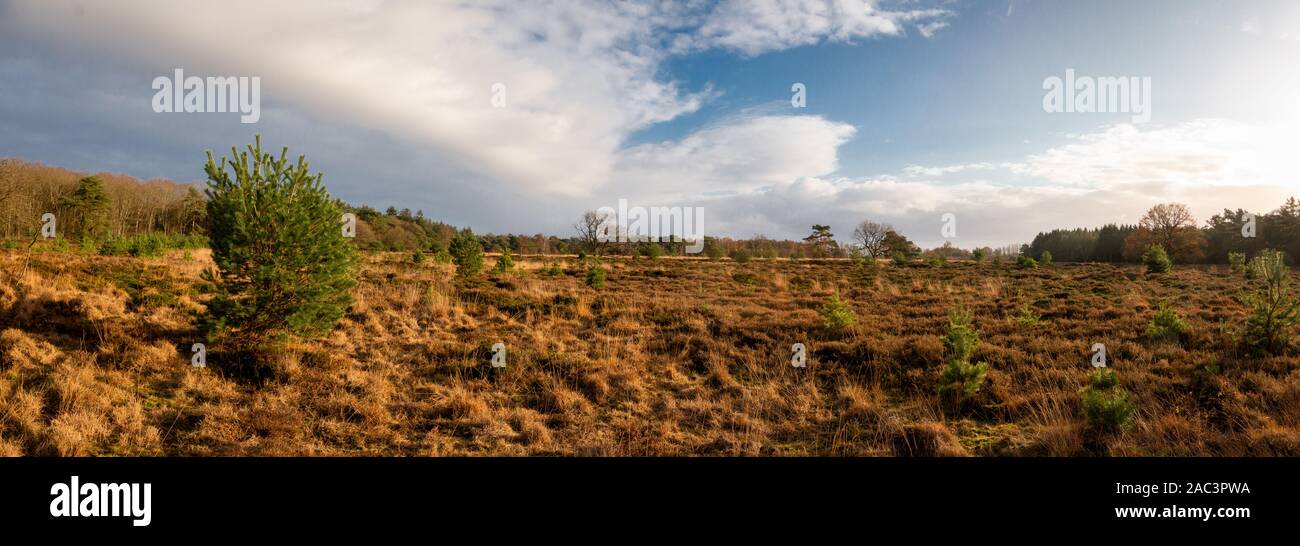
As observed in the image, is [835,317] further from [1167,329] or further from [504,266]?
Answer: [504,266]

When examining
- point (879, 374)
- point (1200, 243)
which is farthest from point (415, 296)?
point (1200, 243)

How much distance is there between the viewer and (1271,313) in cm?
845

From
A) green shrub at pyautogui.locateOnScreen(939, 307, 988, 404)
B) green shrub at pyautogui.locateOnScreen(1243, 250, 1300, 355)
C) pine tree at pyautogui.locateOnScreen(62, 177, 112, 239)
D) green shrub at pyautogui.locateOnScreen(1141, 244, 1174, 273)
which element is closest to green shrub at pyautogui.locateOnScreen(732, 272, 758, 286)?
green shrub at pyautogui.locateOnScreen(939, 307, 988, 404)

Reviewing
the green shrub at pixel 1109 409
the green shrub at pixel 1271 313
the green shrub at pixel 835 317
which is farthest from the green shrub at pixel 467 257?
the green shrub at pixel 1271 313

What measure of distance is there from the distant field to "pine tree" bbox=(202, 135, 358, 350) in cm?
70

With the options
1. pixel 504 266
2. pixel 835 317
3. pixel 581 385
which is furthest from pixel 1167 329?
pixel 504 266

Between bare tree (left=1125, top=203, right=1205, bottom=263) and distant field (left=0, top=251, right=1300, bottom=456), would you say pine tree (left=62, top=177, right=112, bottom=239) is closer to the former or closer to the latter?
distant field (left=0, top=251, right=1300, bottom=456)

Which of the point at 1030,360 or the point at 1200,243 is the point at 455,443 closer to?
the point at 1030,360

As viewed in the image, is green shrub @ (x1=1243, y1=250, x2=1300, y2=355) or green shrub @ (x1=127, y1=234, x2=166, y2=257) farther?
green shrub @ (x1=127, y1=234, x2=166, y2=257)

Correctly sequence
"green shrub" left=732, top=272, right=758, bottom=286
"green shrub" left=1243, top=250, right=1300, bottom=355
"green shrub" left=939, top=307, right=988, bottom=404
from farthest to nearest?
"green shrub" left=732, top=272, right=758, bottom=286
"green shrub" left=1243, top=250, right=1300, bottom=355
"green shrub" left=939, top=307, right=988, bottom=404

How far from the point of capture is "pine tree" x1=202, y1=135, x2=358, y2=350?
7.60 meters

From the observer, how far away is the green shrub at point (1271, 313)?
8.29m

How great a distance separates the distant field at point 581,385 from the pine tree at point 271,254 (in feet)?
2.29

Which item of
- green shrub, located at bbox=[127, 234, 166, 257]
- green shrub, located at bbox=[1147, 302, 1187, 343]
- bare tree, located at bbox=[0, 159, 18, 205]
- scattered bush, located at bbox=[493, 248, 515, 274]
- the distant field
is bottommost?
the distant field
